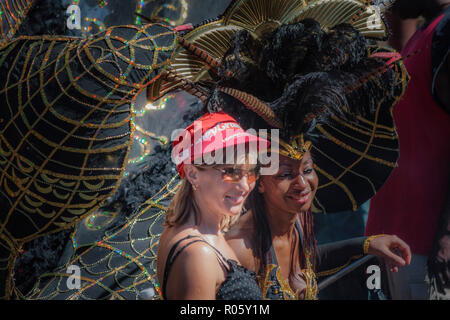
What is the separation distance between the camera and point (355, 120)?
5.56 feet

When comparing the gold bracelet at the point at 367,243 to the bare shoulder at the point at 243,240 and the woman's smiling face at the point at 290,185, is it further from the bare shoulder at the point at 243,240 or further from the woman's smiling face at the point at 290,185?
the bare shoulder at the point at 243,240

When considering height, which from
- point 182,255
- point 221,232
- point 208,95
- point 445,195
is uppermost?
point 208,95

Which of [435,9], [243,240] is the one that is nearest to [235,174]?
[243,240]

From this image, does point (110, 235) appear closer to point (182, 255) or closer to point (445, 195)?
point (182, 255)

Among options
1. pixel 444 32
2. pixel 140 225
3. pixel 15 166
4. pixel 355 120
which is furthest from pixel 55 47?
pixel 444 32

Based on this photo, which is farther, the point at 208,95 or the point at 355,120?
the point at 355,120

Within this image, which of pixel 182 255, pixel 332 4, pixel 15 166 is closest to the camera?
pixel 182 255

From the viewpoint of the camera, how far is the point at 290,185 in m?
1.56

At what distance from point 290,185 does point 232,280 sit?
0.38 m

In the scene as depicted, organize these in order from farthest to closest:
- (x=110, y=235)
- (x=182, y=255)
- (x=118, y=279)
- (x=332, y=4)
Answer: (x=110, y=235), (x=118, y=279), (x=332, y=4), (x=182, y=255)

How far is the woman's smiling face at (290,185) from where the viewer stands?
155cm

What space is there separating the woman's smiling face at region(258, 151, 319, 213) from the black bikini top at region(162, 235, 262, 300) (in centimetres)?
28

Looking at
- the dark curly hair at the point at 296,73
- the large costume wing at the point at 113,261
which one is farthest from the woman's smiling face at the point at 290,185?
the large costume wing at the point at 113,261

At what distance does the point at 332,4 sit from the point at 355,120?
399mm
